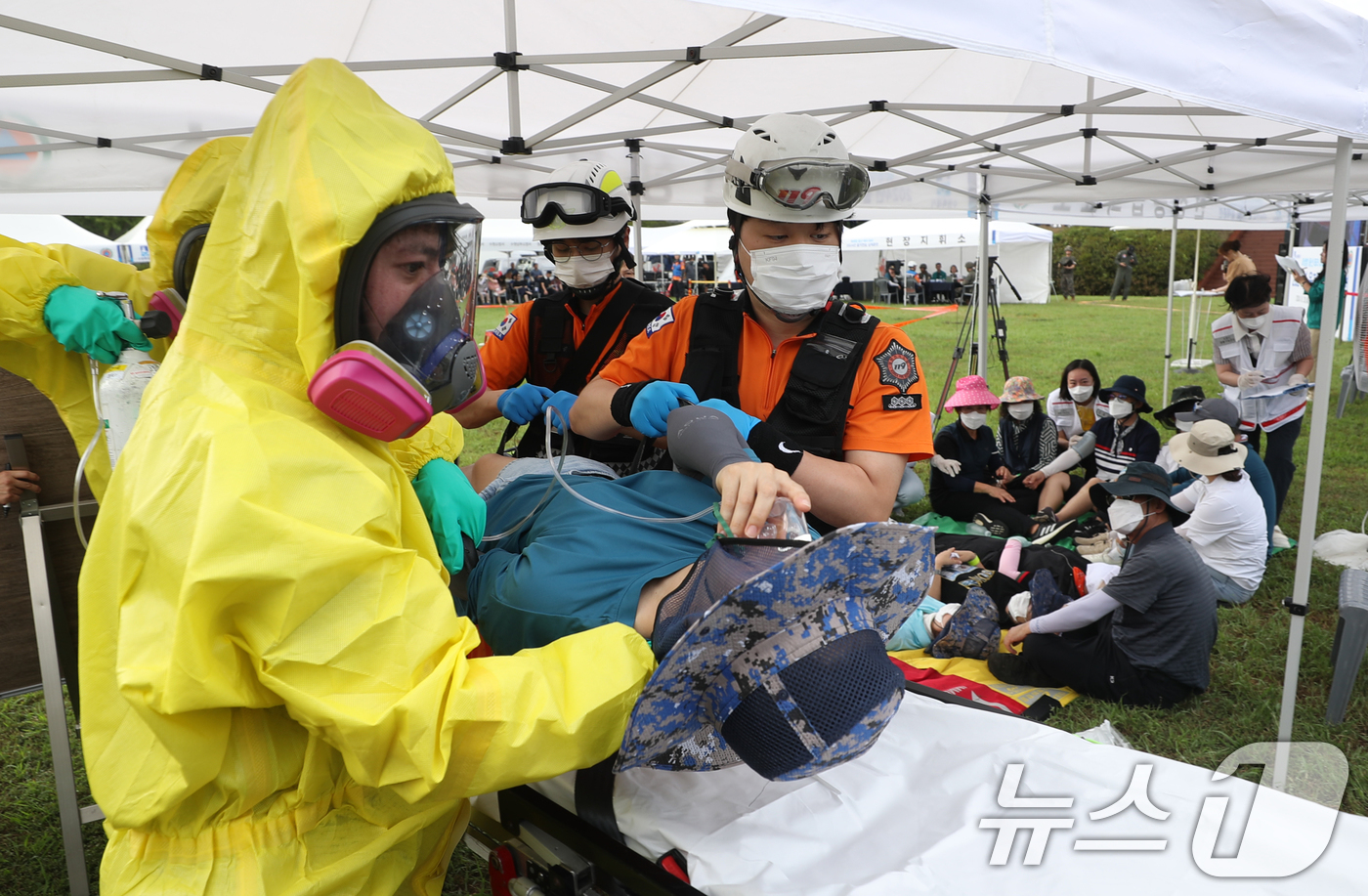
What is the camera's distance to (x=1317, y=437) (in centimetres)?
316

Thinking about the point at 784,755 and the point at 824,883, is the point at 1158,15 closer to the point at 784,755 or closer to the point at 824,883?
the point at 784,755

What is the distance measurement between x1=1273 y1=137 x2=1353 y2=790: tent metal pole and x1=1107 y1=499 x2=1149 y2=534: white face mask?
79 cm

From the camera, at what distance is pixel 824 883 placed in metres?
1.41

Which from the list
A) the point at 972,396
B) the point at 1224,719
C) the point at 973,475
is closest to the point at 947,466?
the point at 973,475

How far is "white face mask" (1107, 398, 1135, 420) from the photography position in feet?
21.5

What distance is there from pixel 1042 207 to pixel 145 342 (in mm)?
9944

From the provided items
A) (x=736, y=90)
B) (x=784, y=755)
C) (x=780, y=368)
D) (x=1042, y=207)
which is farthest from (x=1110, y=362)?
(x=784, y=755)

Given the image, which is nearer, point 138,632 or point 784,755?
point 138,632

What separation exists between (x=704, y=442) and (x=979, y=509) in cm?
558

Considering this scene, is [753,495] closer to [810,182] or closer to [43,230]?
[810,182]

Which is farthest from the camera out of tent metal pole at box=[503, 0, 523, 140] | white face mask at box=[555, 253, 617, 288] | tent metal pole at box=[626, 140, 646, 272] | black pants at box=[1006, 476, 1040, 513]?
black pants at box=[1006, 476, 1040, 513]

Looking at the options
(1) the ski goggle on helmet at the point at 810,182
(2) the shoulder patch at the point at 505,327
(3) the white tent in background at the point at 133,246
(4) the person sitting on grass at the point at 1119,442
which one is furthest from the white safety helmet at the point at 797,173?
(3) the white tent in background at the point at 133,246

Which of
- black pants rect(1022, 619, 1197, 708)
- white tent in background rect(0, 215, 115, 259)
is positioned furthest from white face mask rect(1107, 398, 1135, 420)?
white tent in background rect(0, 215, 115, 259)

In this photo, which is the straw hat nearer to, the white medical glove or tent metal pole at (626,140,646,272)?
the white medical glove
